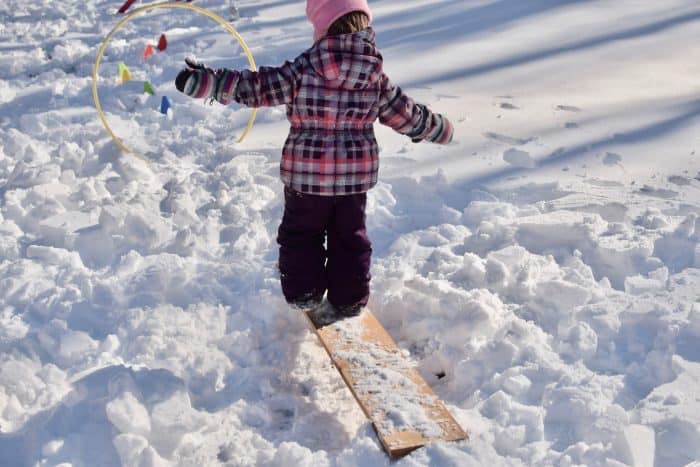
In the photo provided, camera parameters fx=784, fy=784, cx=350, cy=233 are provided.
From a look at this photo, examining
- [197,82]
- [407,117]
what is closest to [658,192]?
[407,117]

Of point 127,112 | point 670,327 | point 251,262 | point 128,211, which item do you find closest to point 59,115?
point 127,112

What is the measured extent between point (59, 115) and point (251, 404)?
9.88 feet

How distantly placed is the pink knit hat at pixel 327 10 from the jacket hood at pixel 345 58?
5 centimetres

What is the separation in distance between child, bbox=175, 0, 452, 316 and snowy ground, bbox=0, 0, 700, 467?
0.29 meters

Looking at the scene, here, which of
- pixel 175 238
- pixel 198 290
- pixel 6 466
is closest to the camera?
pixel 6 466

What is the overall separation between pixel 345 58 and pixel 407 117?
42 cm

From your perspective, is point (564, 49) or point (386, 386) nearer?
point (386, 386)

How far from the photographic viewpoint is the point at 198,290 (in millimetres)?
3164

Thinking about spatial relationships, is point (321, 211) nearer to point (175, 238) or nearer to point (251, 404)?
point (251, 404)

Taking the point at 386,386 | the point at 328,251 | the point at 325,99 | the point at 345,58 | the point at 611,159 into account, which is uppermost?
the point at 345,58

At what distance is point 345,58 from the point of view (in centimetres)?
252

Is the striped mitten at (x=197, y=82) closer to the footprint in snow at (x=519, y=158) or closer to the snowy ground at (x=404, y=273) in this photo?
the snowy ground at (x=404, y=273)

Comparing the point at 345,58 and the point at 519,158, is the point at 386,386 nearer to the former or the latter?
the point at 345,58

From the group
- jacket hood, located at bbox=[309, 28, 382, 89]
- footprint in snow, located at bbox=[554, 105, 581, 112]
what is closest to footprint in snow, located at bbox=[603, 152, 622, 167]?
footprint in snow, located at bbox=[554, 105, 581, 112]
